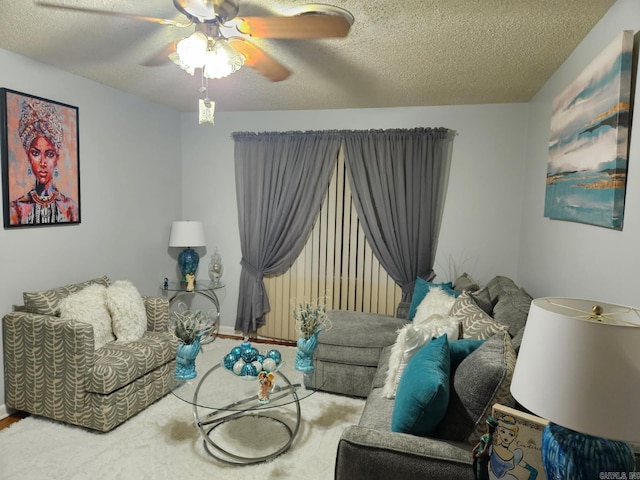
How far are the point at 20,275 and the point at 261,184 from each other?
2279 millimetres

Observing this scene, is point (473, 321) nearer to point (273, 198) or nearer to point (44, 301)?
point (273, 198)

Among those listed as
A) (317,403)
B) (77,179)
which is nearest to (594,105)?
(317,403)

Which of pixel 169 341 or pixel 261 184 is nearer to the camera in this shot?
pixel 169 341

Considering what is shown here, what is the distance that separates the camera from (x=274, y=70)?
280 cm

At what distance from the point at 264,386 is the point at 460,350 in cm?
112

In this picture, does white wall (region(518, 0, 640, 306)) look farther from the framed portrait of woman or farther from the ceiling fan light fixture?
the framed portrait of woman

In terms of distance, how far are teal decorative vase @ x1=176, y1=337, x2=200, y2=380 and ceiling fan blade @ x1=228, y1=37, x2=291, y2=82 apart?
1.70 metres

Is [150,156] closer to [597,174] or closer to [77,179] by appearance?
[77,179]

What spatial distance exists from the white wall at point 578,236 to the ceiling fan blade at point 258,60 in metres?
1.75

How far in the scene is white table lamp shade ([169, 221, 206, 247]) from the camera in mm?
4340

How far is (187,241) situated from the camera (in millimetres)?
4344

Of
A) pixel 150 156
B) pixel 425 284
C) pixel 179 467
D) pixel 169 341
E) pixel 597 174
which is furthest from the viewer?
pixel 150 156

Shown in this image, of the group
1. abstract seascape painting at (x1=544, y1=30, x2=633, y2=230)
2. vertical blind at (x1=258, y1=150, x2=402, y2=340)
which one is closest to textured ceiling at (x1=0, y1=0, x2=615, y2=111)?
abstract seascape painting at (x1=544, y1=30, x2=633, y2=230)

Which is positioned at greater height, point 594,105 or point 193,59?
point 193,59
